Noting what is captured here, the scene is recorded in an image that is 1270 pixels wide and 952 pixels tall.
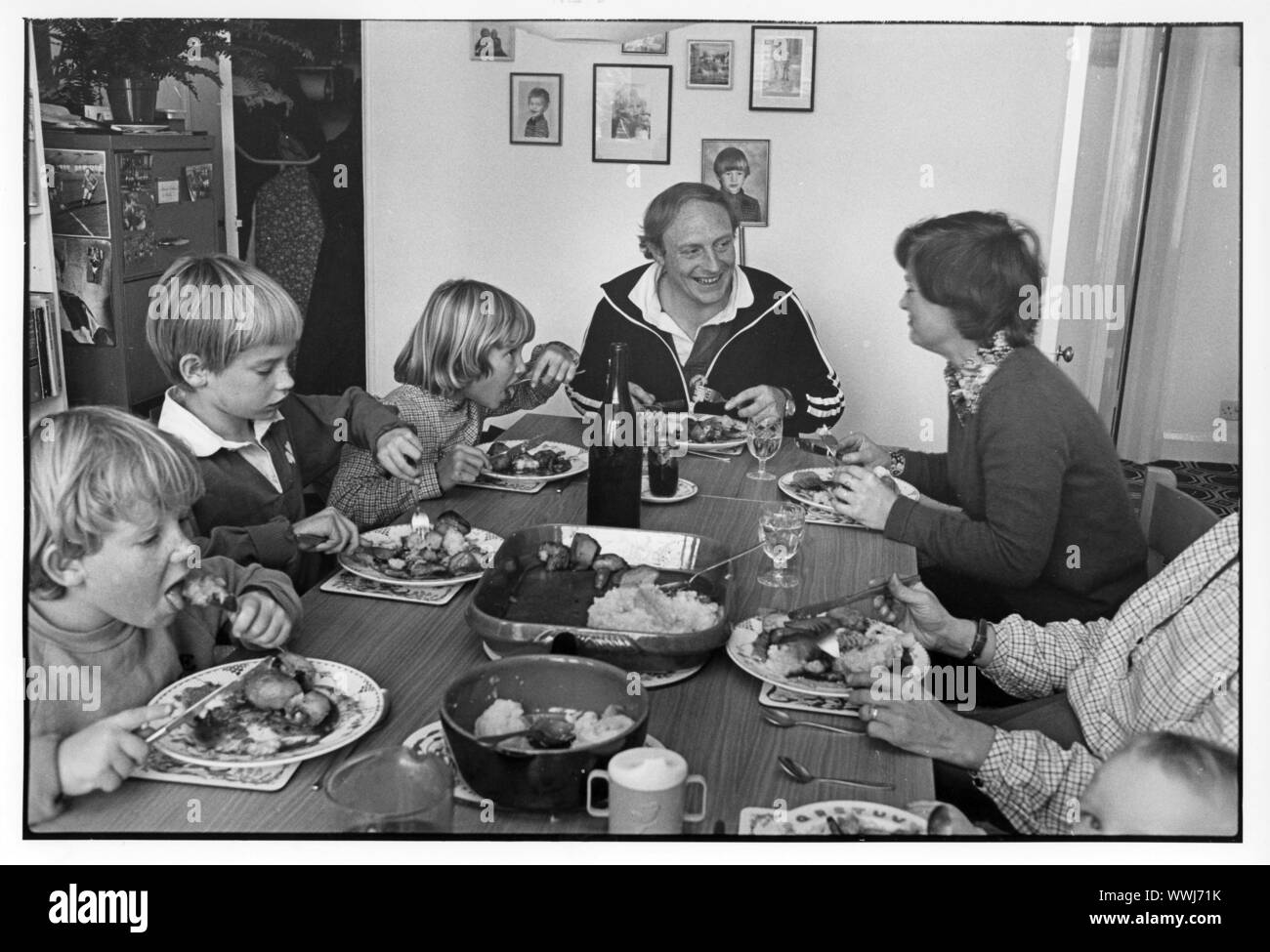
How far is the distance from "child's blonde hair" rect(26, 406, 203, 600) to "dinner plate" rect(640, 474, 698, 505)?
2.76 ft

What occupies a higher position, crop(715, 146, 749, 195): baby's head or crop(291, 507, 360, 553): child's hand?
crop(715, 146, 749, 195): baby's head

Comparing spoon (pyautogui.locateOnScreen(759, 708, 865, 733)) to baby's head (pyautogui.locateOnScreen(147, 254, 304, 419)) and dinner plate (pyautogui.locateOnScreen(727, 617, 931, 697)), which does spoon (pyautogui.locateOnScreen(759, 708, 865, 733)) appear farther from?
baby's head (pyautogui.locateOnScreen(147, 254, 304, 419))

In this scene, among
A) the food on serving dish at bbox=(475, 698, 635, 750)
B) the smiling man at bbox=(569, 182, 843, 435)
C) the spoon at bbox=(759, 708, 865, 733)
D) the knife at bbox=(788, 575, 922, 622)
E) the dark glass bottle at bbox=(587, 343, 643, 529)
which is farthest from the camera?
the smiling man at bbox=(569, 182, 843, 435)

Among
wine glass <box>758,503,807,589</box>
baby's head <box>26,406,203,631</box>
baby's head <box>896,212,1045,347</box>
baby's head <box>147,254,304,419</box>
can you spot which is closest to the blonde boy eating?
baby's head <box>26,406,203,631</box>

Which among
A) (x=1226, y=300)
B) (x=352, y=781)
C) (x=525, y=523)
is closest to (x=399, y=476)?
(x=525, y=523)

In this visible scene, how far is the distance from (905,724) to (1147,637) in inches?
20.7

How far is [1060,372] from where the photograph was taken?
211 centimetres

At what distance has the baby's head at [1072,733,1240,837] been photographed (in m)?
1.47

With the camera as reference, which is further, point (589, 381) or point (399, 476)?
point (589, 381)

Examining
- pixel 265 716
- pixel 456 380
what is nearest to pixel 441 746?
pixel 265 716

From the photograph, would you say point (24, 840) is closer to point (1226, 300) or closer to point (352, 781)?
point (352, 781)

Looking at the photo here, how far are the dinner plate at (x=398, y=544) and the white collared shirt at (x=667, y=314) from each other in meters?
0.74

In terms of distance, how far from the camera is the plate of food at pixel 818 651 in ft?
4.78

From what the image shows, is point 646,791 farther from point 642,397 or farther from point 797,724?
point 642,397
